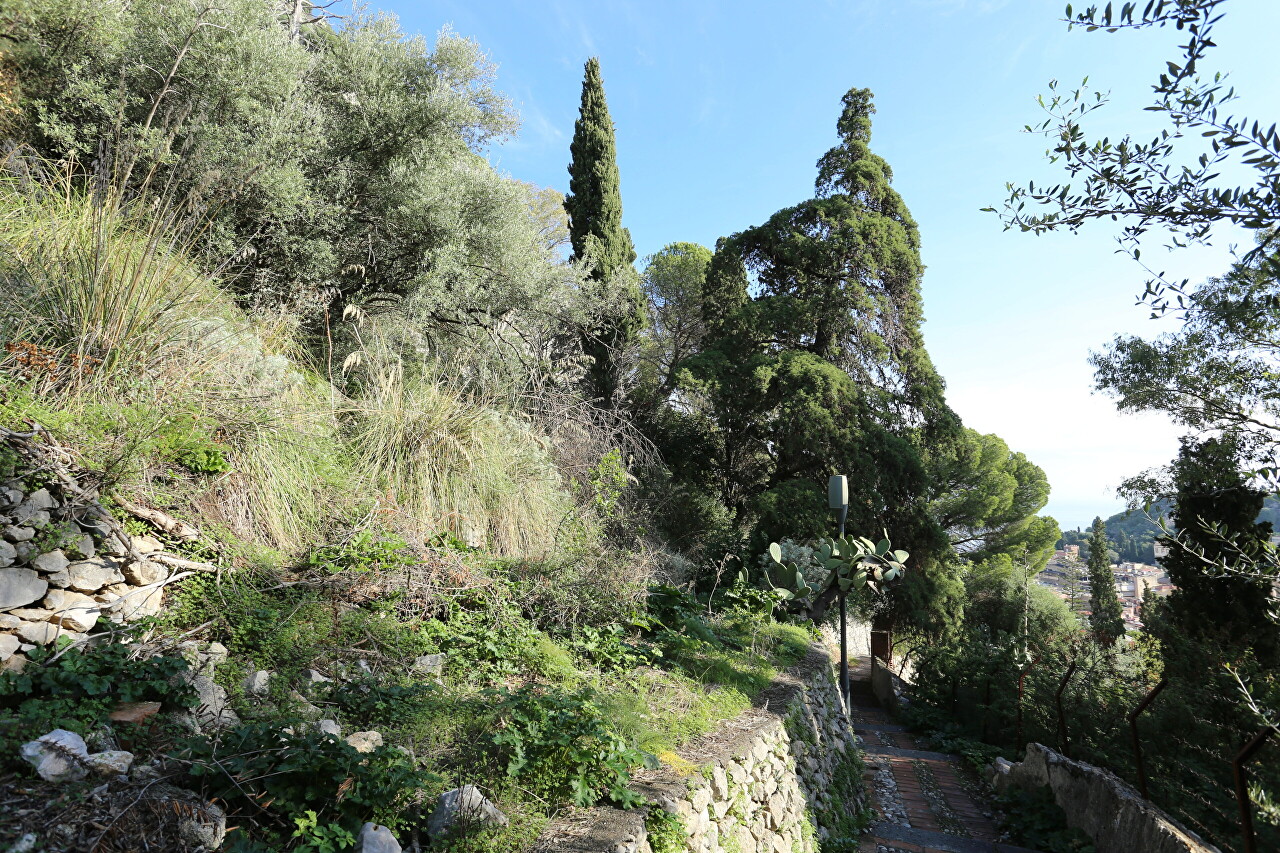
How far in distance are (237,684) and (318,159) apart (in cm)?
526

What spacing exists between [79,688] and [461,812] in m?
1.37

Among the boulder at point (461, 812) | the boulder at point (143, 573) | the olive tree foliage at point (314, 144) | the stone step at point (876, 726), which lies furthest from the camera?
the stone step at point (876, 726)

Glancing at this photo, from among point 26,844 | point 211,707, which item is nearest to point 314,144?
point 211,707

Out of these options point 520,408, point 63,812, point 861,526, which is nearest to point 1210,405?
point 861,526

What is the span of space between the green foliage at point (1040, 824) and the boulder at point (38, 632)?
246 inches

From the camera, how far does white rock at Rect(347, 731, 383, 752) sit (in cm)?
239

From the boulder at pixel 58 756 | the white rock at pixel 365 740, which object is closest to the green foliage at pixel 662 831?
the white rock at pixel 365 740

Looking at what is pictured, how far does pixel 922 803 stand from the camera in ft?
19.5

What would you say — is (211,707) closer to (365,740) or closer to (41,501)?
(365,740)

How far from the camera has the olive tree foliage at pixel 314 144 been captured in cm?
517

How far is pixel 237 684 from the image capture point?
8.44 ft

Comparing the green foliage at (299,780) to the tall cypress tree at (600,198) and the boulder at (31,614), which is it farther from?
the tall cypress tree at (600,198)

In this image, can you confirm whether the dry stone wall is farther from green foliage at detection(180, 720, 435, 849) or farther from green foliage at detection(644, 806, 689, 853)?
green foliage at detection(644, 806, 689, 853)

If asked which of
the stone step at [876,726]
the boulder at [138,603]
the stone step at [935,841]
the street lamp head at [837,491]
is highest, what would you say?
the street lamp head at [837,491]
